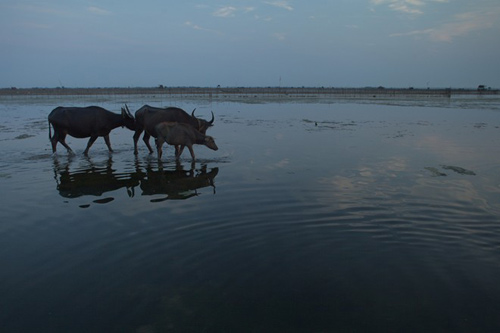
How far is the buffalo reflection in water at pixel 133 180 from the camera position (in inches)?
327

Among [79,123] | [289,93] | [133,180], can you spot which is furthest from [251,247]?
[289,93]

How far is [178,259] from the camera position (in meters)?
5.06

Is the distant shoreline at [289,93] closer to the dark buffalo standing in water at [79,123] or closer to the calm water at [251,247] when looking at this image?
the dark buffalo standing in water at [79,123]

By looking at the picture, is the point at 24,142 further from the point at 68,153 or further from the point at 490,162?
the point at 490,162

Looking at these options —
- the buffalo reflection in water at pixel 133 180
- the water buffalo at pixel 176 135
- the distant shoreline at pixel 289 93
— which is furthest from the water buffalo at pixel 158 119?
the distant shoreline at pixel 289 93

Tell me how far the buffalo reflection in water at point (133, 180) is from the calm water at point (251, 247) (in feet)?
0.18

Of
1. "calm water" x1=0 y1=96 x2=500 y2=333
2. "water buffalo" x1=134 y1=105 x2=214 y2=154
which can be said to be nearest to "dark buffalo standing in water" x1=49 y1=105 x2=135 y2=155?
"water buffalo" x1=134 y1=105 x2=214 y2=154

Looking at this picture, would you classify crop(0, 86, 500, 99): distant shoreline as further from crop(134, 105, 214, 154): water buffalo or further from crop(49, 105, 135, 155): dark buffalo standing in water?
crop(49, 105, 135, 155): dark buffalo standing in water

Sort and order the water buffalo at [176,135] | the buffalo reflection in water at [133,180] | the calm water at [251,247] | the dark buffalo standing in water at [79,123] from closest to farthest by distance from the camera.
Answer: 1. the calm water at [251,247]
2. the buffalo reflection in water at [133,180]
3. the water buffalo at [176,135]
4. the dark buffalo standing in water at [79,123]

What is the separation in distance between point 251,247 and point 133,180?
496 cm

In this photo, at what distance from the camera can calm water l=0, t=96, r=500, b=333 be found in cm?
384

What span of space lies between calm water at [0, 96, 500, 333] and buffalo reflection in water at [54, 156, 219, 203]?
0.18 ft

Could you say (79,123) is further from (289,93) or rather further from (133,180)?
(289,93)

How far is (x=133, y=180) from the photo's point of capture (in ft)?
30.7
